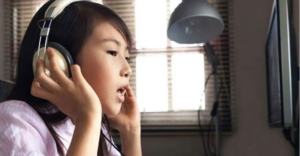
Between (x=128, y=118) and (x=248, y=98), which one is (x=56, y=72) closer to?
(x=128, y=118)

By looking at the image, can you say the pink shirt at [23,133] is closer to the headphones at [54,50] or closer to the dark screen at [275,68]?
the headphones at [54,50]

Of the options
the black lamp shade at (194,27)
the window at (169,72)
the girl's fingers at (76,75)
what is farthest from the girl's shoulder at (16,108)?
the window at (169,72)

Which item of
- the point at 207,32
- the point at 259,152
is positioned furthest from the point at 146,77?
the point at 259,152

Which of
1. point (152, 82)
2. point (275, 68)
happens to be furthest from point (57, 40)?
point (152, 82)

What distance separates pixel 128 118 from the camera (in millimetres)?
1003

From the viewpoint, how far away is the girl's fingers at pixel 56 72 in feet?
2.09

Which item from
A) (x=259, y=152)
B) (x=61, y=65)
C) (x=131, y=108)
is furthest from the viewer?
(x=259, y=152)

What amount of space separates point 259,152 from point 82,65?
5.12 ft

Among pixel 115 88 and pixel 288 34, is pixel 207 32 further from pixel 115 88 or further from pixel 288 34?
pixel 115 88

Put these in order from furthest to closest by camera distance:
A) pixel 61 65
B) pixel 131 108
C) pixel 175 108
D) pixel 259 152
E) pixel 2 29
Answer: pixel 2 29 → pixel 175 108 → pixel 259 152 → pixel 131 108 → pixel 61 65

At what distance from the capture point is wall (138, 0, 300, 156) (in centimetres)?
211

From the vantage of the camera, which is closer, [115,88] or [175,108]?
[115,88]

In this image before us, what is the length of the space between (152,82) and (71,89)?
164cm

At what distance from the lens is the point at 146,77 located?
2.27 metres
